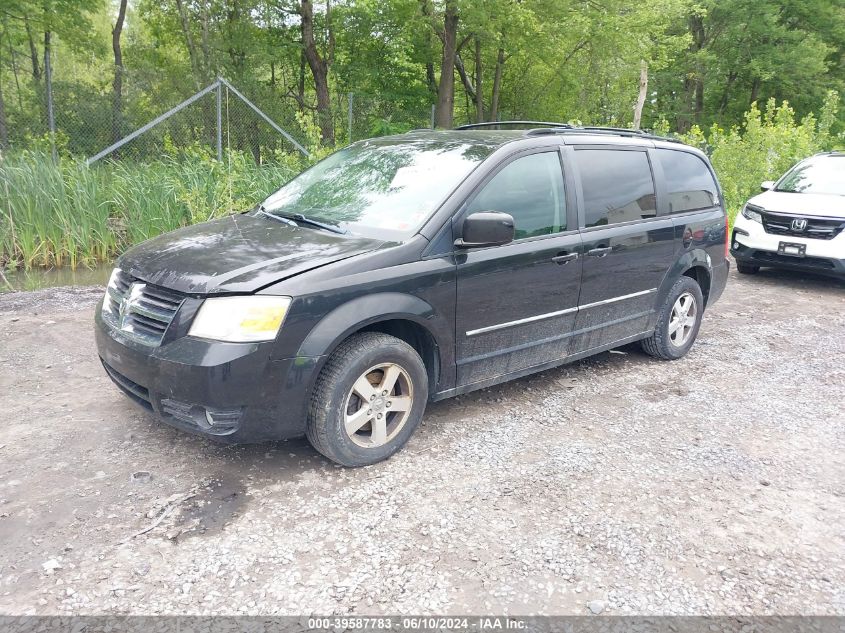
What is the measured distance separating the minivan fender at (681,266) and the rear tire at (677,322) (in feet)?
0.21

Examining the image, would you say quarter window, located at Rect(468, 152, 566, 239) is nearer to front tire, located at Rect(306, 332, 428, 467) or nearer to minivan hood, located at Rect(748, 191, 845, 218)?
front tire, located at Rect(306, 332, 428, 467)

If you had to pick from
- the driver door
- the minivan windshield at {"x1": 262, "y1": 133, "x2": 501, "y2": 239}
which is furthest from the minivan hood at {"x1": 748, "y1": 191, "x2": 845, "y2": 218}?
the minivan windshield at {"x1": 262, "y1": 133, "x2": 501, "y2": 239}

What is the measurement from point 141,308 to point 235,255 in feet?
1.72

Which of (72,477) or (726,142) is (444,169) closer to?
(72,477)

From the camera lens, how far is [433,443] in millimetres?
3744

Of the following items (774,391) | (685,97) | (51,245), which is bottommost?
(774,391)

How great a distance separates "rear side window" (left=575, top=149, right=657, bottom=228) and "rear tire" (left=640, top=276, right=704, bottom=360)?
76cm

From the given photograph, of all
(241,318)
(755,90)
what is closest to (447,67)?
(241,318)

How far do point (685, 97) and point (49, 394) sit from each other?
3326cm

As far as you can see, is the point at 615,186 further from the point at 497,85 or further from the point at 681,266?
the point at 497,85

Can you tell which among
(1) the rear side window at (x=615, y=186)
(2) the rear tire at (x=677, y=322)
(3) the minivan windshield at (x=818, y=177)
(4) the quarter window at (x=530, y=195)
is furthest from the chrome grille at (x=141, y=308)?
(3) the minivan windshield at (x=818, y=177)

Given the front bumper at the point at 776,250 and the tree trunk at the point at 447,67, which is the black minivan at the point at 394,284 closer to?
the front bumper at the point at 776,250

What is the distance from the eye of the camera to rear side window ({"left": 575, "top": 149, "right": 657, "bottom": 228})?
4367 mm

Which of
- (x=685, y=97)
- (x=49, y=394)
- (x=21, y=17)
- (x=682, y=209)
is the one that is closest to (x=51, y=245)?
(x=49, y=394)
